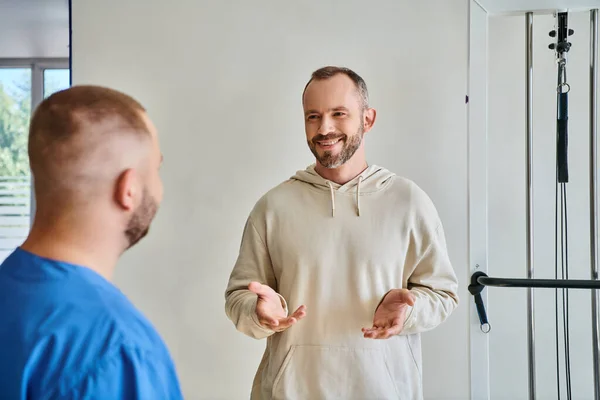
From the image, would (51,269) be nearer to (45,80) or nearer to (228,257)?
(228,257)

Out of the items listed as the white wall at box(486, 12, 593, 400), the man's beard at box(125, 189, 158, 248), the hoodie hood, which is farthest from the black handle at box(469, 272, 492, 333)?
the man's beard at box(125, 189, 158, 248)

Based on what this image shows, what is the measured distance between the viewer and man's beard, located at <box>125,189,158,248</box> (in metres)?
0.90

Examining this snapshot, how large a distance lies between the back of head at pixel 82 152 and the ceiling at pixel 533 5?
1686 millimetres

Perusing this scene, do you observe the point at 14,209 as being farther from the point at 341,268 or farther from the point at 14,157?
the point at 341,268

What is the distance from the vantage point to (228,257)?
2.50m

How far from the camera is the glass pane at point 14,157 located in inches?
169

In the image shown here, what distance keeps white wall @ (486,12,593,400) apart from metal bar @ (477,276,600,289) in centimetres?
23

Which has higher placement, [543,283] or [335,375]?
[543,283]

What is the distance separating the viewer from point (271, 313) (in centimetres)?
154

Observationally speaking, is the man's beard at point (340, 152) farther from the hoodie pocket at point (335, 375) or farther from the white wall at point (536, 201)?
the white wall at point (536, 201)

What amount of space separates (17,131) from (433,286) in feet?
11.9

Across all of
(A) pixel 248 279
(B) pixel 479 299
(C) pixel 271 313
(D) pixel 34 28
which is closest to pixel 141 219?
(C) pixel 271 313

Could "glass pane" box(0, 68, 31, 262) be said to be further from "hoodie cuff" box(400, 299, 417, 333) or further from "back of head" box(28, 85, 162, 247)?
"back of head" box(28, 85, 162, 247)

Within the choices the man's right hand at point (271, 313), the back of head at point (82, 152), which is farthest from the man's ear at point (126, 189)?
the man's right hand at point (271, 313)
